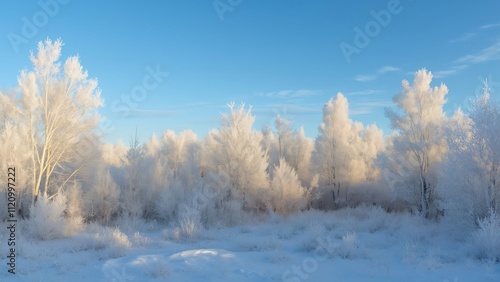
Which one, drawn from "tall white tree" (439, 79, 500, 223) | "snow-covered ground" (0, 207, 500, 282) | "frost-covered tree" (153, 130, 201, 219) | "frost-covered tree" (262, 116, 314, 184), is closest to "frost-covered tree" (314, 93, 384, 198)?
"frost-covered tree" (262, 116, 314, 184)

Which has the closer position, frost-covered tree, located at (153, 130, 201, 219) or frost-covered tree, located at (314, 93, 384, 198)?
frost-covered tree, located at (153, 130, 201, 219)

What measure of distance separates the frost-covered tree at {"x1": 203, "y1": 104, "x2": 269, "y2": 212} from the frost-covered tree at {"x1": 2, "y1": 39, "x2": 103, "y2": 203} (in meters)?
7.43

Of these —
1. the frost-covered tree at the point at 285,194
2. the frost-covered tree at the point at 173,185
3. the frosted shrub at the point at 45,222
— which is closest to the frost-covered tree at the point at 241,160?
the frost-covered tree at the point at 285,194

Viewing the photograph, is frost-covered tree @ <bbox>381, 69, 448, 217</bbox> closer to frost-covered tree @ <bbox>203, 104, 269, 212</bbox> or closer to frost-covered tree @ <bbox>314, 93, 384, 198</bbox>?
frost-covered tree @ <bbox>314, 93, 384, 198</bbox>

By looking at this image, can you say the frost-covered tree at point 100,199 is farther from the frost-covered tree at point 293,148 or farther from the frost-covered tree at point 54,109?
the frost-covered tree at point 293,148

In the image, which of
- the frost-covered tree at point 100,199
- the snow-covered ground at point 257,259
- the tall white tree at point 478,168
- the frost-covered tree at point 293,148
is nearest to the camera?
the snow-covered ground at point 257,259

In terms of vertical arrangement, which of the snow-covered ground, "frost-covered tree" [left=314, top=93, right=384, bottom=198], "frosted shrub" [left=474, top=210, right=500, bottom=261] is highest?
"frost-covered tree" [left=314, top=93, right=384, bottom=198]

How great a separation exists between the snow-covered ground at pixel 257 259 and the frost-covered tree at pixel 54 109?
14.4ft

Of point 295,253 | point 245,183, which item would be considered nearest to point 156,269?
point 295,253

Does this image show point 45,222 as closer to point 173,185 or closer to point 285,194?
point 173,185

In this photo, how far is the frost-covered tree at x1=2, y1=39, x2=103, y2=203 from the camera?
15.5 meters

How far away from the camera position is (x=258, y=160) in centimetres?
2109

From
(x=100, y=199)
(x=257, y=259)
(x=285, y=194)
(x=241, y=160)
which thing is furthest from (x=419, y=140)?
(x=100, y=199)

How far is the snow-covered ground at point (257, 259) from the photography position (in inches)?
304
